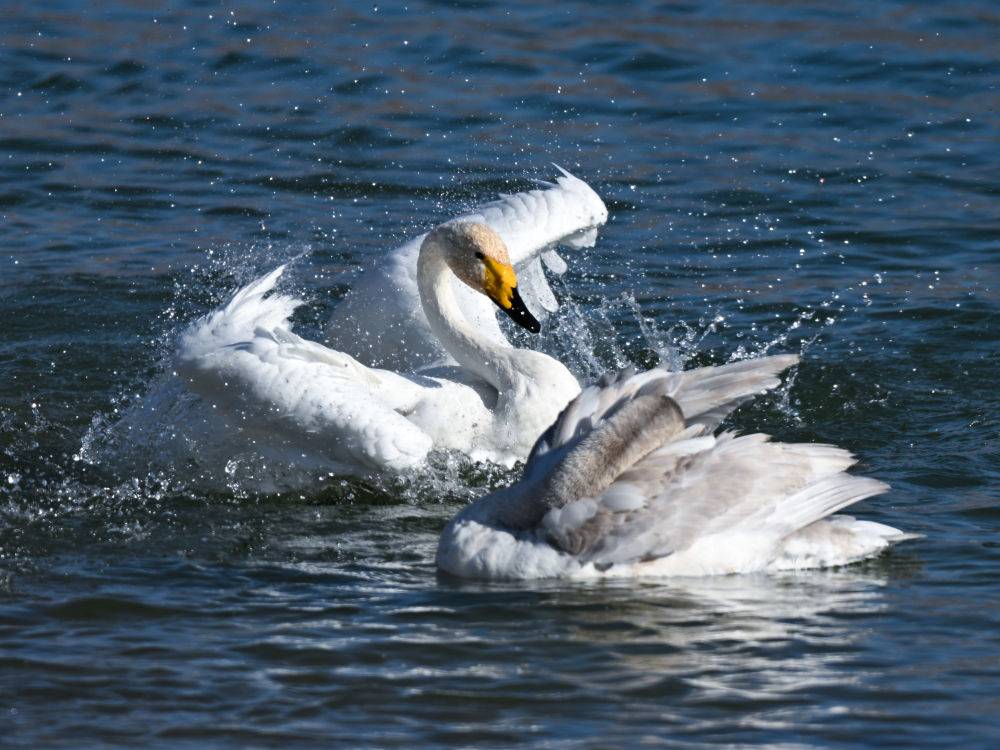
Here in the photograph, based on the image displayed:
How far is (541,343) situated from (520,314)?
5.35 ft

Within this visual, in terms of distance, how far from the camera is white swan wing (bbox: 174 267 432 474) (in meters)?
6.60

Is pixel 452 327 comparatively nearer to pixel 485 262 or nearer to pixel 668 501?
pixel 485 262

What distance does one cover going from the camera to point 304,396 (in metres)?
6.68

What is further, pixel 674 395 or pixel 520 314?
pixel 520 314

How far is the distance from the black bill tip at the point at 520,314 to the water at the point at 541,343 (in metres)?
0.82

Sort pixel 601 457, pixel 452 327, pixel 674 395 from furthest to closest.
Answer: pixel 452 327 < pixel 674 395 < pixel 601 457

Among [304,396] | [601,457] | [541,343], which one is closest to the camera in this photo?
[601,457]

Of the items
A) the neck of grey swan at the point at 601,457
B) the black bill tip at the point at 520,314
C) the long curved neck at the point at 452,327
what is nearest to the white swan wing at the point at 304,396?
the long curved neck at the point at 452,327

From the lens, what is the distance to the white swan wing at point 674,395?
19.1 feet

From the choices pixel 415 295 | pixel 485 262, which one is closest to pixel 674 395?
pixel 485 262

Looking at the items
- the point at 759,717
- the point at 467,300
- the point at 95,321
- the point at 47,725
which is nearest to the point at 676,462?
the point at 759,717

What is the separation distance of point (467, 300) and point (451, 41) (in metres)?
7.74

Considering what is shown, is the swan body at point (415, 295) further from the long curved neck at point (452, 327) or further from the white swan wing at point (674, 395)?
the white swan wing at point (674, 395)

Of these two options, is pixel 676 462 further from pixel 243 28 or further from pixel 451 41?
pixel 243 28
